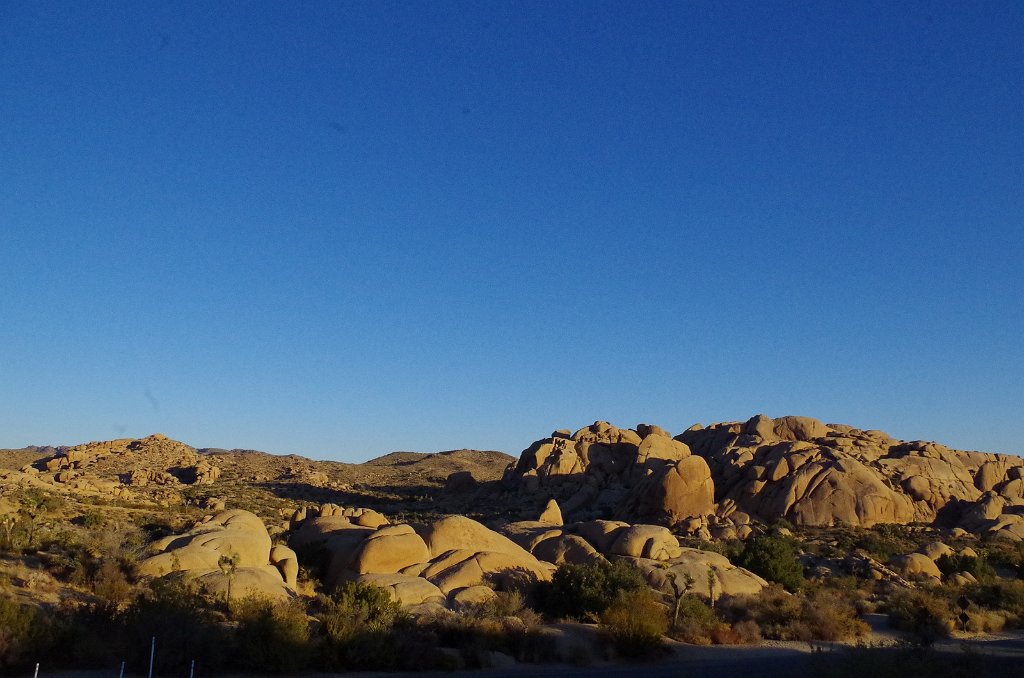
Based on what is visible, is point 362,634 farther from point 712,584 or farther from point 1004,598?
point 1004,598

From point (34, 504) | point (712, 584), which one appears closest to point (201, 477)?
point (34, 504)

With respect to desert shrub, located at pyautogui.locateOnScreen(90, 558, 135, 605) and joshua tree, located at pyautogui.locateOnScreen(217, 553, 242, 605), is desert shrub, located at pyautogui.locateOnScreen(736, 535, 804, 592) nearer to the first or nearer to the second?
joshua tree, located at pyautogui.locateOnScreen(217, 553, 242, 605)

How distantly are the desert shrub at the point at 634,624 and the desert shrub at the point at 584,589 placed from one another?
56 centimetres

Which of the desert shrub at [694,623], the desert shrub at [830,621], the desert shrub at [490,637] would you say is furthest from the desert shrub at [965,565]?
the desert shrub at [490,637]

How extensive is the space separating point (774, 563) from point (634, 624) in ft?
48.7

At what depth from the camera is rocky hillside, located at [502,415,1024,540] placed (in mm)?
52938

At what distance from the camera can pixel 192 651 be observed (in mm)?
15531

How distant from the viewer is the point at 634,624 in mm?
20891

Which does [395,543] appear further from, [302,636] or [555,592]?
[302,636]

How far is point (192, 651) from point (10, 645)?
10.3 ft

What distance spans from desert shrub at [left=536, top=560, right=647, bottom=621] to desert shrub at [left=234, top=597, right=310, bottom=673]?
31.8ft

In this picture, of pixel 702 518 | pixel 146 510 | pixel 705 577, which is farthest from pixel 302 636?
pixel 702 518

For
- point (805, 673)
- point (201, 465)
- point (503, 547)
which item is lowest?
point (805, 673)

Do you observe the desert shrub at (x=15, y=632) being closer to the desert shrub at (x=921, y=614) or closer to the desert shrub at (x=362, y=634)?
the desert shrub at (x=362, y=634)
